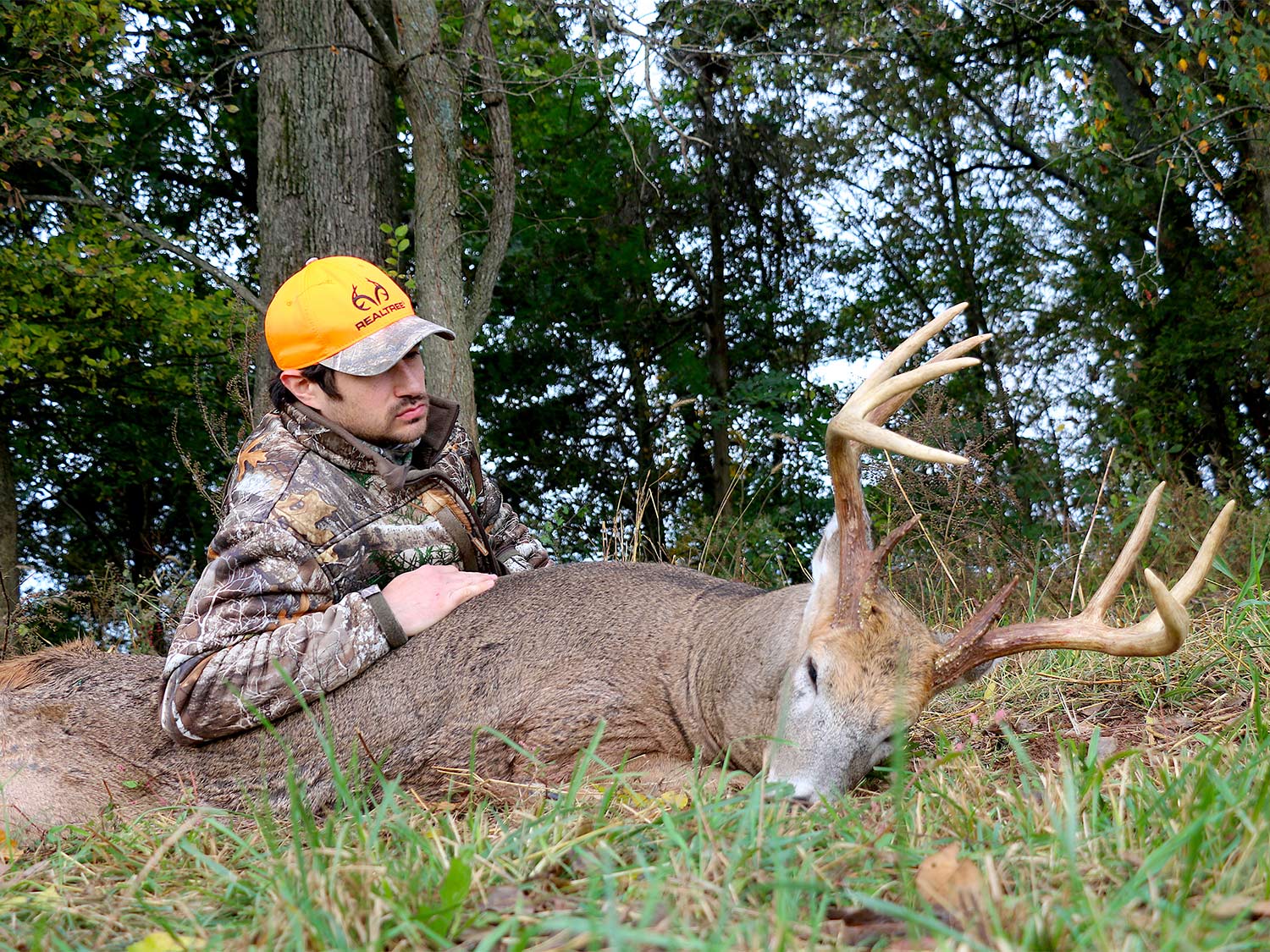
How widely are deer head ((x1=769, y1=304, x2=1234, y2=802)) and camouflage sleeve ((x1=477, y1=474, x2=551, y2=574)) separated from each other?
68.0 inches

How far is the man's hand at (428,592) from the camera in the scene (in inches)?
152

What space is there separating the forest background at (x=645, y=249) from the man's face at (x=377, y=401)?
228 centimetres

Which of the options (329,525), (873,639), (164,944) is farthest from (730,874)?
(329,525)

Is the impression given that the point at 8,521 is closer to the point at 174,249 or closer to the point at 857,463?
the point at 174,249

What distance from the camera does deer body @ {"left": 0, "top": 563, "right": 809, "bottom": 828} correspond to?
3564mm

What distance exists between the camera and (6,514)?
11.8 m

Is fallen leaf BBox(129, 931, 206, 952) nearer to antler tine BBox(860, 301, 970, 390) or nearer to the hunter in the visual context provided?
the hunter

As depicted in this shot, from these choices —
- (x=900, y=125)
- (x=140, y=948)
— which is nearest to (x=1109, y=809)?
(x=140, y=948)

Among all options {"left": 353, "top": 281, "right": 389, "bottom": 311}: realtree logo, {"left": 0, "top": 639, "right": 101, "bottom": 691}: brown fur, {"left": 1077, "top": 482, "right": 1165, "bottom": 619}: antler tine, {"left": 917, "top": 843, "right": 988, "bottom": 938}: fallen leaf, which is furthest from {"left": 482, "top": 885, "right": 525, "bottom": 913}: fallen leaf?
{"left": 0, "top": 639, "right": 101, "bottom": 691}: brown fur

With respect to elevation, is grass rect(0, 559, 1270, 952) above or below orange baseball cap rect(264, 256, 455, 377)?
below

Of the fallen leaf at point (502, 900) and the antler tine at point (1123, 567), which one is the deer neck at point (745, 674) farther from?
the fallen leaf at point (502, 900)

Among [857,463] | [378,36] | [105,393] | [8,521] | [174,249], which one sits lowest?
[857,463]

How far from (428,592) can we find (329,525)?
1.35ft

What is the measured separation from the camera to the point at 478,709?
364cm
